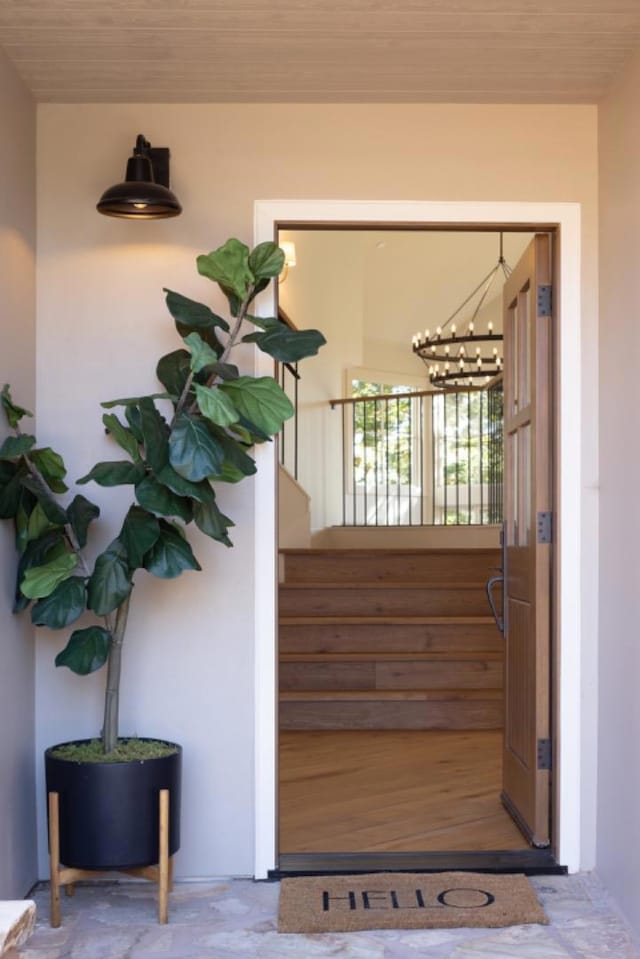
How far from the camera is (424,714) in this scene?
6.46m

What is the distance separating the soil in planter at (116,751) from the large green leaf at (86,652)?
11.0 inches

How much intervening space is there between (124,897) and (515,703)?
177 centimetres

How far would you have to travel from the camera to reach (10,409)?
11.9ft

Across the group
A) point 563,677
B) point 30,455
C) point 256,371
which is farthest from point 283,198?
point 563,677

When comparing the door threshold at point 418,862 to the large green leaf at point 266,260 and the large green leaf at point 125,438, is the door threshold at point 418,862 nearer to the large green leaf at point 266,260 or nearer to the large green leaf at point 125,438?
the large green leaf at point 125,438

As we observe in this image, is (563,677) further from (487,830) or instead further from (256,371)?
(256,371)

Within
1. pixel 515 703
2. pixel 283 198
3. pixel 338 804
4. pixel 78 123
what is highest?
pixel 78 123

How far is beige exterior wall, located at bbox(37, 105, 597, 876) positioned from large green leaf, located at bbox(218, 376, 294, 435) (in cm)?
60

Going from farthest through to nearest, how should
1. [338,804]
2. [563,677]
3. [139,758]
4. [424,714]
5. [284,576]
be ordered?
[284,576] → [424,714] → [338,804] → [563,677] → [139,758]

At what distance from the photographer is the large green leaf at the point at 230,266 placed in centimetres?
361

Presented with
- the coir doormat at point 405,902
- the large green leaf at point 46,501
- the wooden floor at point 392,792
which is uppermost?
the large green leaf at point 46,501

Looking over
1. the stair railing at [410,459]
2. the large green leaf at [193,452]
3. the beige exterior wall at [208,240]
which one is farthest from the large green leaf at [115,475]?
the stair railing at [410,459]

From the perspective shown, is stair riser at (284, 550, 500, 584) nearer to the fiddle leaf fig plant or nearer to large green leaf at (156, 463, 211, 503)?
the fiddle leaf fig plant

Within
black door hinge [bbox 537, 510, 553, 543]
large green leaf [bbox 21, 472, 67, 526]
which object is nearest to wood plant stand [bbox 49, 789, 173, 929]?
large green leaf [bbox 21, 472, 67, 526]
